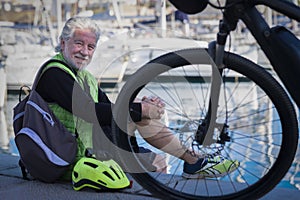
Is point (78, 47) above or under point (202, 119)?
above

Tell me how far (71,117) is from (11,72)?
9110mm

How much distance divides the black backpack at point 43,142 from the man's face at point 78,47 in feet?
0.74

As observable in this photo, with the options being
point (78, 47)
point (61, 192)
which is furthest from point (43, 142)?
point (78, 47)

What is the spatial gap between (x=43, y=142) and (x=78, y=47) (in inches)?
17.9

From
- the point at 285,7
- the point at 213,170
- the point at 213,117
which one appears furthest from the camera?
the point at 213,170

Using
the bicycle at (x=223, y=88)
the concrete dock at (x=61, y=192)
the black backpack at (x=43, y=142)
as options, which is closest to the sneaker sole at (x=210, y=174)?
the concrete dock at (x=61, y=192)

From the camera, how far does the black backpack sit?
2.50 meters

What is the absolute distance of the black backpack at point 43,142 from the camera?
250 cm

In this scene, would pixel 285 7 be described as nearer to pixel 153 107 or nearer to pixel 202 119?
pixel 202 119

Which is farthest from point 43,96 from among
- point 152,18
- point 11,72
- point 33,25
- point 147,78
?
point 152,18

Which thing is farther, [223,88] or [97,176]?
[97,176]

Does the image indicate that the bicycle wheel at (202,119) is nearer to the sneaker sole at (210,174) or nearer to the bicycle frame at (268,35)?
the bicycle frame at (268,35)

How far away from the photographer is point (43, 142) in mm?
2496

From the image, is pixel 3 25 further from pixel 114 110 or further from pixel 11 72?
pixel 114 110
